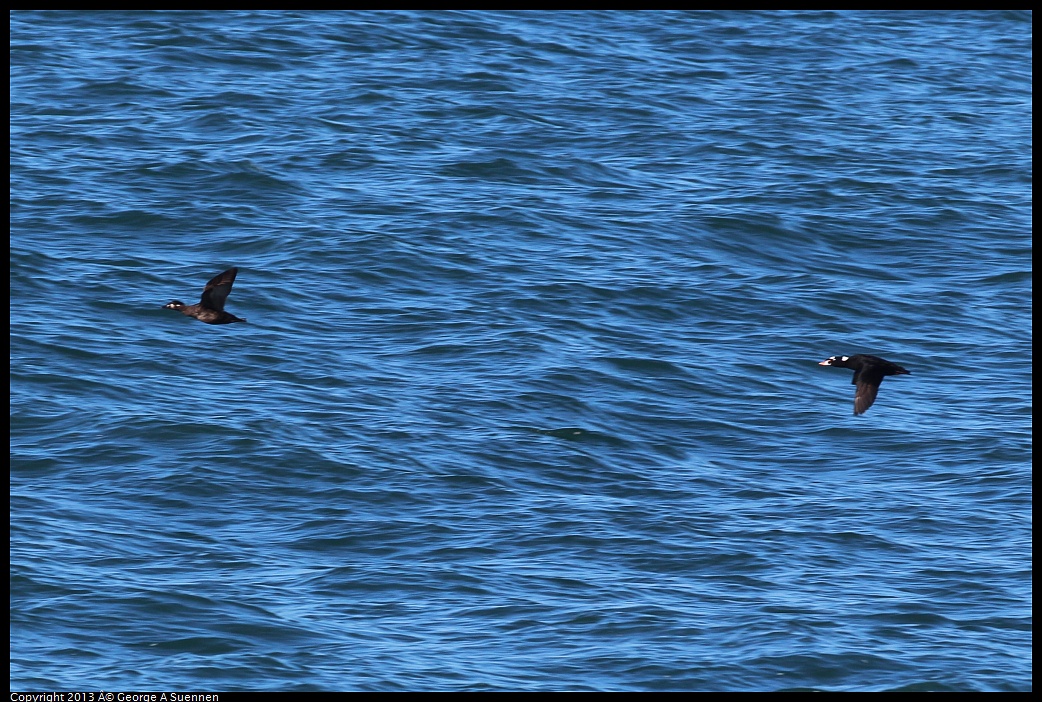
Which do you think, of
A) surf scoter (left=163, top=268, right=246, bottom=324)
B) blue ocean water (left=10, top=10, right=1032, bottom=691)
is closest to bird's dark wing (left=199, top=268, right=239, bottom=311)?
surf scoter (left=163, top=268, right=246, bottom=324)

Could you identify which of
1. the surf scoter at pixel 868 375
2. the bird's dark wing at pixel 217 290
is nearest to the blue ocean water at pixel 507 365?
the surf scoter at pixel 868 375

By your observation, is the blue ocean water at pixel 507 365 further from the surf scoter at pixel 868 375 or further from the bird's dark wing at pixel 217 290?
the bird's dark wing at pixel 217 290

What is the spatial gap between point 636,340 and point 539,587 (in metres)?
6.35

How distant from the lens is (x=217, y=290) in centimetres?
1762

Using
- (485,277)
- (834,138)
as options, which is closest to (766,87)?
(834,138)

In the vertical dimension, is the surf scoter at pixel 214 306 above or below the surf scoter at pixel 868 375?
above

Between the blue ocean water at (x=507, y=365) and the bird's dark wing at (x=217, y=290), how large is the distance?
2.46 meters

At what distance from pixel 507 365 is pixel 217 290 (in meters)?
5.68

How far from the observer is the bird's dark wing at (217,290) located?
17.3 meters

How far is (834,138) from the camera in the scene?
31.1 m

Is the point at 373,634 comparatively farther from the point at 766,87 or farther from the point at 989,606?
the point at 766,87

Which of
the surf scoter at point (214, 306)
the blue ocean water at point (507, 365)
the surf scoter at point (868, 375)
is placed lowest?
the blue ocean water at point (507, 365)

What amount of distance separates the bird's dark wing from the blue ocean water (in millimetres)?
2460

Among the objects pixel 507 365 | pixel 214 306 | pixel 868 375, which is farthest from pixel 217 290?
pixel 868 375
